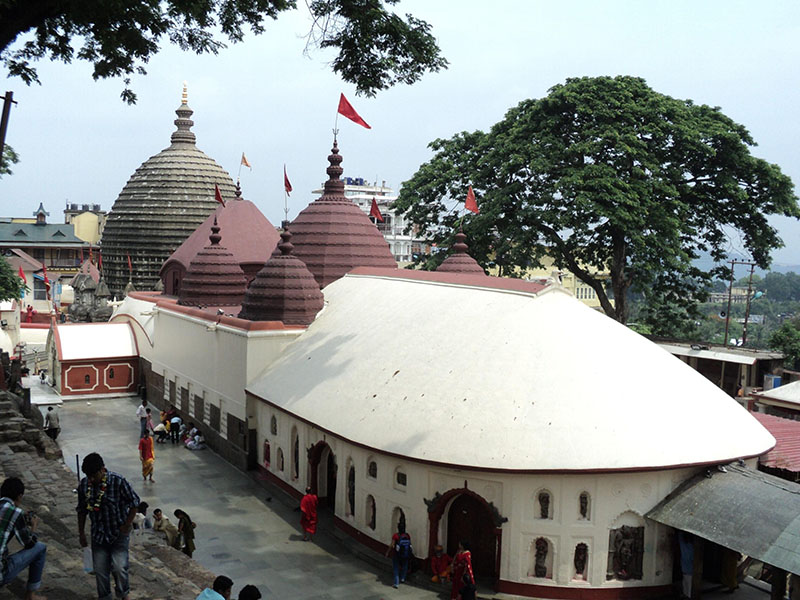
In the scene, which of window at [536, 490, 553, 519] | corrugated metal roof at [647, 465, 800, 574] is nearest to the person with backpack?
window at [536, 490, 553, 519]

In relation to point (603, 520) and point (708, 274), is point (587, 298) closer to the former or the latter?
point (708, 274)

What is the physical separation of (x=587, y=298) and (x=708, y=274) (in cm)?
6606

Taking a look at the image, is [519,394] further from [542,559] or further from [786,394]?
[786,394]

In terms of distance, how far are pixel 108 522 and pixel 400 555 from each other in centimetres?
727

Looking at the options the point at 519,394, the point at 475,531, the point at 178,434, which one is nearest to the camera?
the point at 475,531

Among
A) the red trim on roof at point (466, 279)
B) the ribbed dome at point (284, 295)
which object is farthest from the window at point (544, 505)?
the ribbed dome at point (284, 295)

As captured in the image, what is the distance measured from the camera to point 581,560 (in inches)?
560

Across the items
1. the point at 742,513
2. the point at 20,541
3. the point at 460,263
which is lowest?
the point at 742,513

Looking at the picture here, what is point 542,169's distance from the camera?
104 feet

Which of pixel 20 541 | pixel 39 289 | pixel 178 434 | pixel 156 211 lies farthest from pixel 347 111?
pixel 39 289

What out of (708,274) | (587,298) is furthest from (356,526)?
(587,298)

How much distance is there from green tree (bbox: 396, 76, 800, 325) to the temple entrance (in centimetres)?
1799

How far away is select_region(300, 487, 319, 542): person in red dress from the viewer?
672 inches

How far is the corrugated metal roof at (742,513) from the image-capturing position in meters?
12.4
